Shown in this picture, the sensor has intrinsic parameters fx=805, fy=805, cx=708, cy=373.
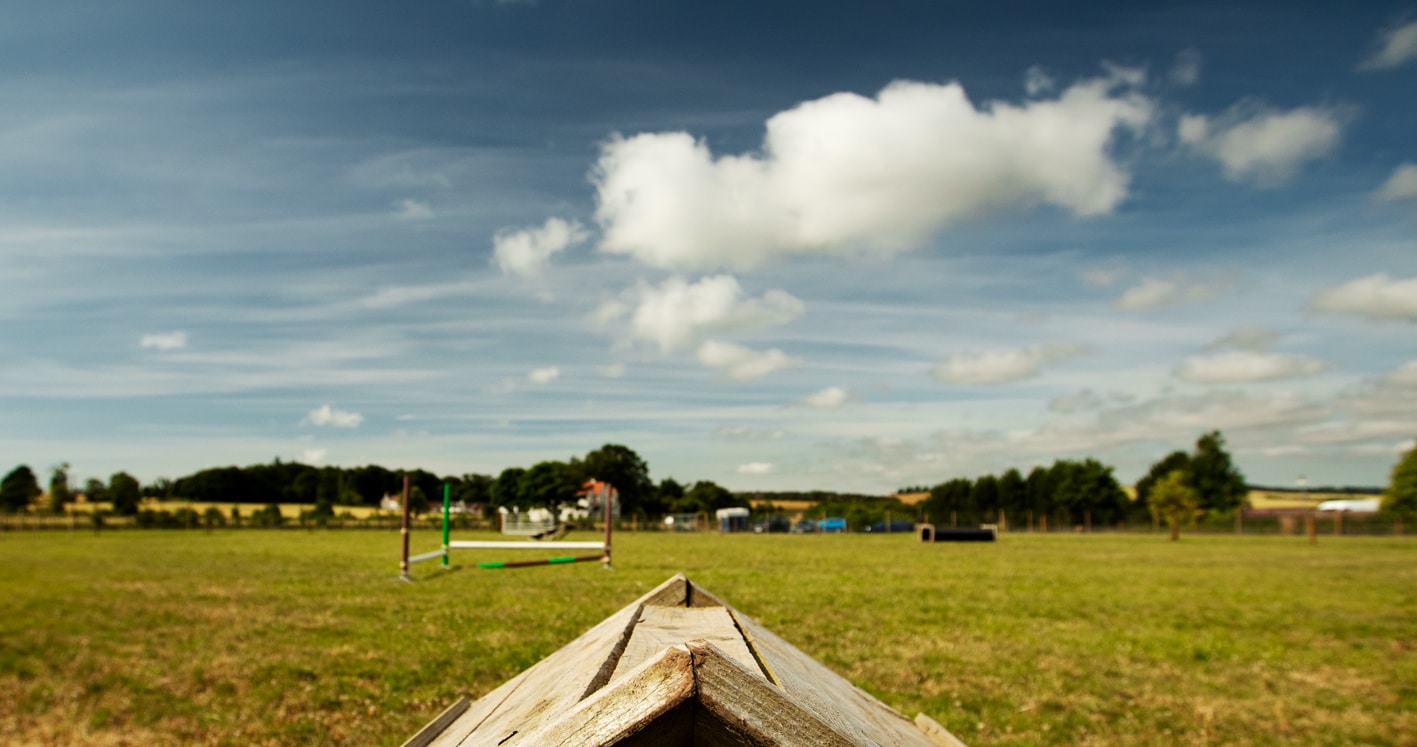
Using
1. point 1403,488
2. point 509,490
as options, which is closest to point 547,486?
point 509,490

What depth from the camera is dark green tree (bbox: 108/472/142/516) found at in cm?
7412

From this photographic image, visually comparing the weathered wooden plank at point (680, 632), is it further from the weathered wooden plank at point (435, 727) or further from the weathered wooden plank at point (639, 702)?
the weathered wooden plank at point (435, 727)

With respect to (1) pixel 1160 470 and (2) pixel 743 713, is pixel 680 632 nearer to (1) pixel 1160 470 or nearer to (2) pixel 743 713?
(2) pixel 743 713

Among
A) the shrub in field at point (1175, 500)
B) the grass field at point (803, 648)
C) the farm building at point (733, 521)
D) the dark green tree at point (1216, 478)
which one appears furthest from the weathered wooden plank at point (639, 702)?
the dark green tree at point (1216, 478)

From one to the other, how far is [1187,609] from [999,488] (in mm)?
114416

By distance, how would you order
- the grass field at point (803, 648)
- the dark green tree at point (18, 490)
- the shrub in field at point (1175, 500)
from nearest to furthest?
1. the grass field at point (803, 648)
2. the shrub in field at point (1175, 500)
3. the dark green tree at point (18, 490)

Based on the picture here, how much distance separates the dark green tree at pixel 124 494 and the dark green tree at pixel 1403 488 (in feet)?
381

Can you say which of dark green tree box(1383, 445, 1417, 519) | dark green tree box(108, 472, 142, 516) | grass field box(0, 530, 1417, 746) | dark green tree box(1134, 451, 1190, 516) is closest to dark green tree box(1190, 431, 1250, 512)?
dark green tree box(1134, 451, 1190, 516)

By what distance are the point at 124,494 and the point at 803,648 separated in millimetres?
91048

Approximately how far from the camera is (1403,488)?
2987 inches

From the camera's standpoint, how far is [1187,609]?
15.7 metres

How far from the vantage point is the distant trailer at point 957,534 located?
53200 millimetres

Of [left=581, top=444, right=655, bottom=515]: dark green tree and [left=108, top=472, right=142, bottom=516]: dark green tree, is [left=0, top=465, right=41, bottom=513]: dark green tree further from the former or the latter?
[left=581, top=444, right=655, bottom=515]: dark green tree

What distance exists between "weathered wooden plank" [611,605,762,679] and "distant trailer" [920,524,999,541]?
175ft
